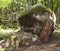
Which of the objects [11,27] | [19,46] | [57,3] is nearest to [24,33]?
[19,46]

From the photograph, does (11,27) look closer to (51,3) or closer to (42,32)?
(51,3)

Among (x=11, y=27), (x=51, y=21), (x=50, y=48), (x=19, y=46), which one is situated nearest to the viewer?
(x=50, y=48)

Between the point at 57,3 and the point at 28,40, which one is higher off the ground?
the point at 57,3

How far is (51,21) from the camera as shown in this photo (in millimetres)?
8750

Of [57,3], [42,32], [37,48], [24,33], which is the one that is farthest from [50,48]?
[57,3]

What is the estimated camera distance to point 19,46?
26.9 ft

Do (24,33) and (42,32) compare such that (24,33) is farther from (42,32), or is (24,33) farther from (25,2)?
(25,2)

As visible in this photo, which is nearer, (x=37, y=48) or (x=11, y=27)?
(x=37, y=48)

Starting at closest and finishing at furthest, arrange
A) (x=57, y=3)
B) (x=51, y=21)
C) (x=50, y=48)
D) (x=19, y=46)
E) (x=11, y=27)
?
(x=50, y=48)
(x=19, y=46)
(x=51, y=21)
(x=57, y=3)
(x=11, y=27)

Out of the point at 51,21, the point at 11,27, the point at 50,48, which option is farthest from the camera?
the point at 11,27

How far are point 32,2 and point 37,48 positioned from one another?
11.2 metres

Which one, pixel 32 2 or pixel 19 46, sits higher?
pixel 32 2

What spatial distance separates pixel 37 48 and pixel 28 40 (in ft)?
2.70

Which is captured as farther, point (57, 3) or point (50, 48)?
point (57, 3)
